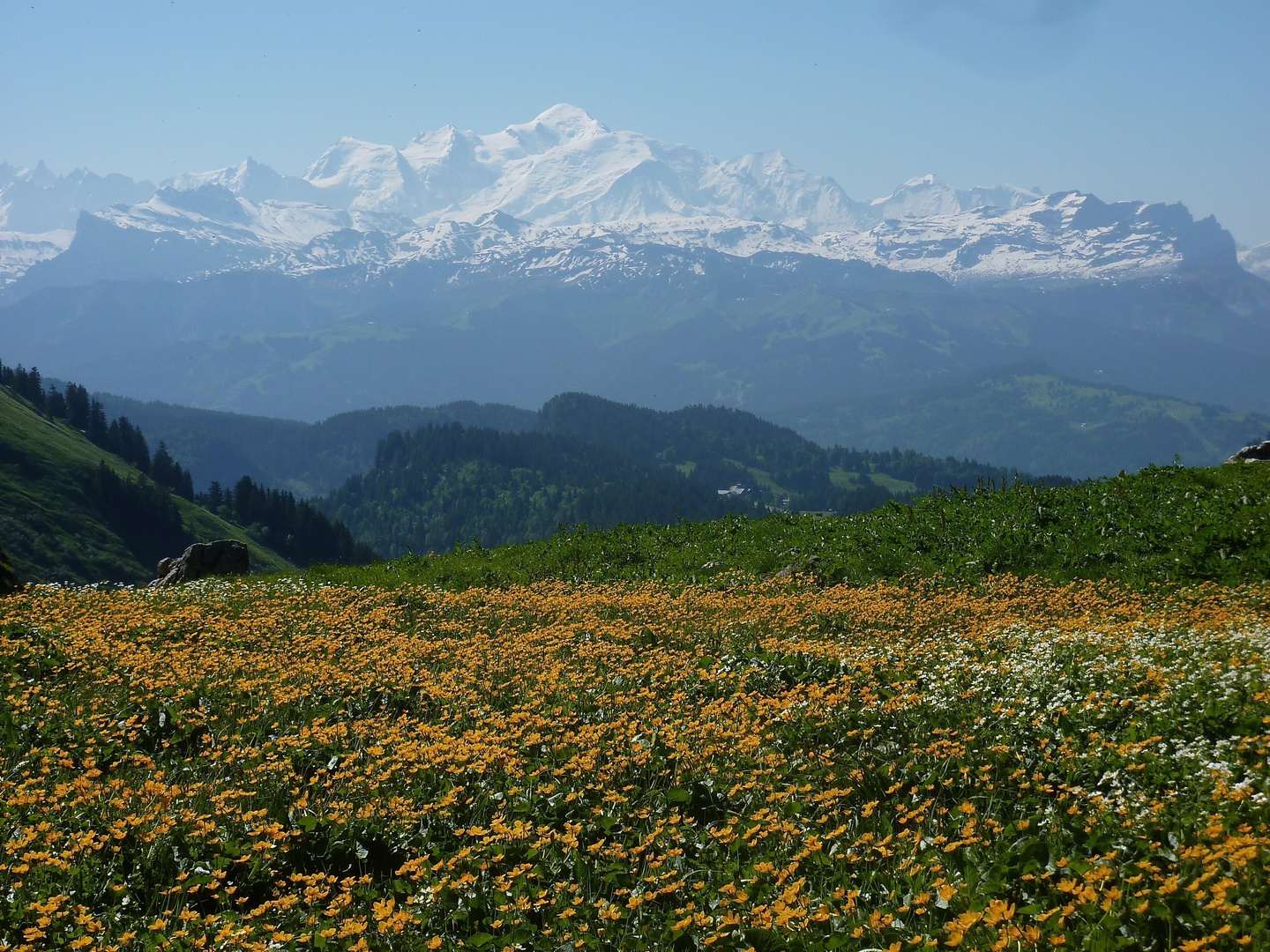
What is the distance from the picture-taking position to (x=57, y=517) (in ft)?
451

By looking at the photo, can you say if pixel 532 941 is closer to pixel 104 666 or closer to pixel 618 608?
pixel 104 666

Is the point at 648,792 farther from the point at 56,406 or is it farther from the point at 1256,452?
the point at 56,406

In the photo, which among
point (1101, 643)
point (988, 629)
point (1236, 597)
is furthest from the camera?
point (1236, 597)

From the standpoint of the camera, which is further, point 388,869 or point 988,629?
point 988,629

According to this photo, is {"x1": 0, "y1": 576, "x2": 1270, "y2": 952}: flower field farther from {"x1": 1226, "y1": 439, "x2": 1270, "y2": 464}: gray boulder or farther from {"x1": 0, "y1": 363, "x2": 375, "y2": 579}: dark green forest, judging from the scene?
{"x1": 0, "y1": 363, "x2": 375, "y2": 579}: dark green forest

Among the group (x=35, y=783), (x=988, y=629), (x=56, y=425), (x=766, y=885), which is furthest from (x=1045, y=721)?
(x=56, y=425)

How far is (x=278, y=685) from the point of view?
11336 millimetres

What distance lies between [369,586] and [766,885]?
52.0 feet

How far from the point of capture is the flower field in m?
6.01

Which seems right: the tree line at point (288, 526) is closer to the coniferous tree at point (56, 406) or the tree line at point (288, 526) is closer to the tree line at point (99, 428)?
the tree line at point (99, 428)

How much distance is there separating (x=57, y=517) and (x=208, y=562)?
135989 mm

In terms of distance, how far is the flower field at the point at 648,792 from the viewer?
601cm

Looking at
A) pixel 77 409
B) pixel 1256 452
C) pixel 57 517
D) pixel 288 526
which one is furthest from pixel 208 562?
pixel 77 409

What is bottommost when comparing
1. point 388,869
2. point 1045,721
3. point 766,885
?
point 388,869
